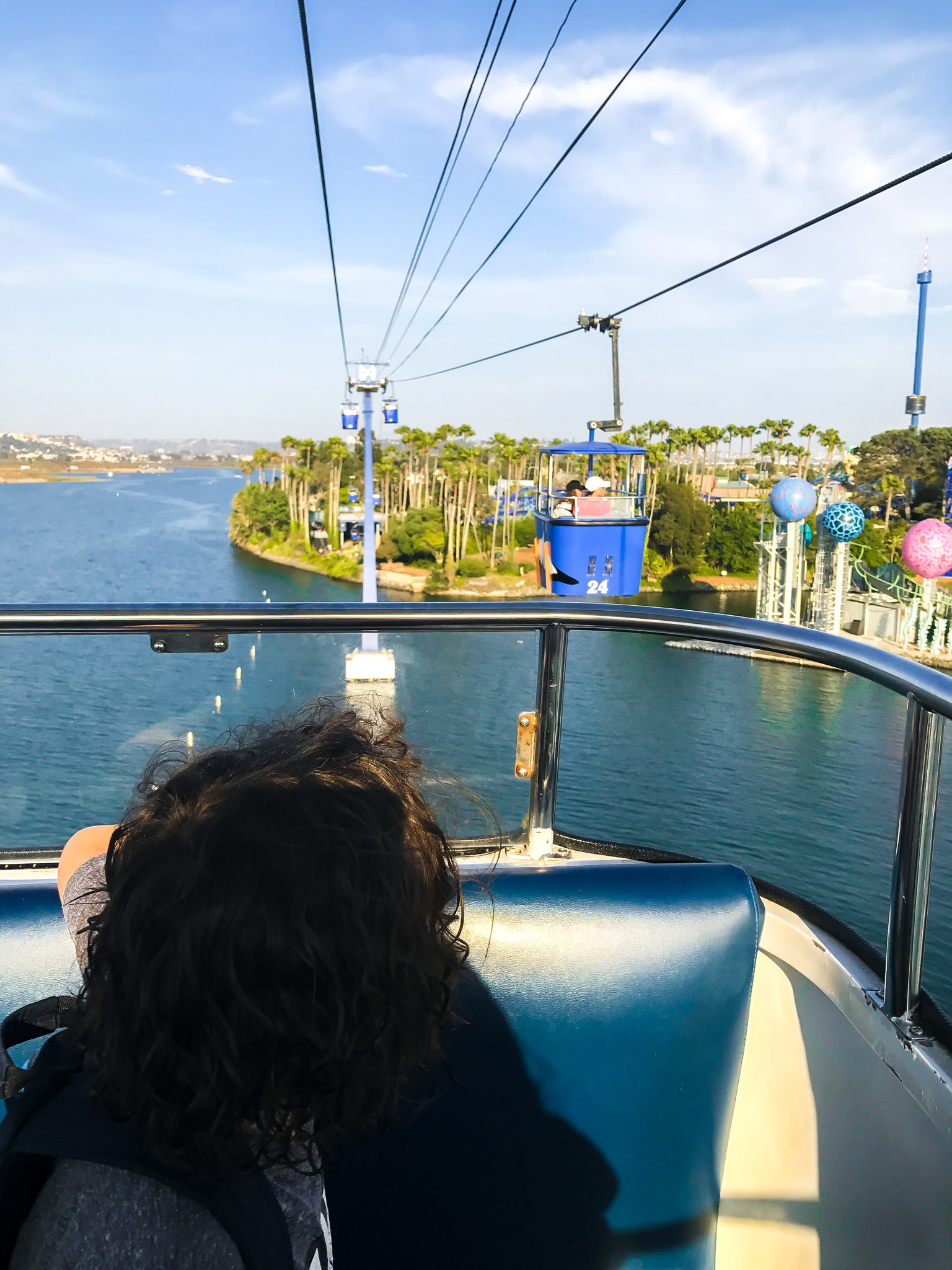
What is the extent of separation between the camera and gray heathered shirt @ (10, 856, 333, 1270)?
20.6 inches

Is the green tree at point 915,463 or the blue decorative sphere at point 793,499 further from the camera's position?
the green tree at point 915,463

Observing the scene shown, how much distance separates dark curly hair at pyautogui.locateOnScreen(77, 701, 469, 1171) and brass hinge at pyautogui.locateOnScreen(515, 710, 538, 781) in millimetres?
922

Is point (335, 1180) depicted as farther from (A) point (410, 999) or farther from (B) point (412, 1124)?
(A) point (410, 999)

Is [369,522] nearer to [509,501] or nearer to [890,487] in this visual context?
[509,501]

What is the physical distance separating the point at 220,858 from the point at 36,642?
2.03m

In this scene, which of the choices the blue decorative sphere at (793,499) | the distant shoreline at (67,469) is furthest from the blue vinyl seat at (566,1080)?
the blue decorative sphere at (793,499)

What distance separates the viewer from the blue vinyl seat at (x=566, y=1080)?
1057mm

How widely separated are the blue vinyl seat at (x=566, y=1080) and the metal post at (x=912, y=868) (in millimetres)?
175

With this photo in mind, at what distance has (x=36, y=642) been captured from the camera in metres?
2.36

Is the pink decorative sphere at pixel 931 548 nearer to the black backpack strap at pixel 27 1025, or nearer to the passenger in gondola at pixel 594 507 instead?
the passenger in gondola at pixel 594 507

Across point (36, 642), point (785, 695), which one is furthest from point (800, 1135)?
point (785, 695)

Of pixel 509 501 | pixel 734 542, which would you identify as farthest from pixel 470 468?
pixel 734 542

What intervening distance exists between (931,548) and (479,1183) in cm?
2263

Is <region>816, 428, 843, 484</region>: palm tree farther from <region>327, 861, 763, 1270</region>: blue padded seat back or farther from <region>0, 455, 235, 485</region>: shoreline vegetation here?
<region>327, 861, 763, 1270</region>: blue padded seat back
